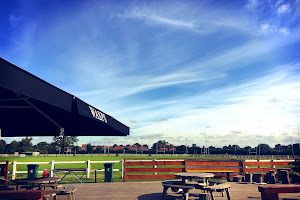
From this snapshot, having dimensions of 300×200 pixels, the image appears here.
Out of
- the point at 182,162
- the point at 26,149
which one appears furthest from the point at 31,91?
the point at 26,149

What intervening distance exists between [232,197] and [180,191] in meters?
1.68

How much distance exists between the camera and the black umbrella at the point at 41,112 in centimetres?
351

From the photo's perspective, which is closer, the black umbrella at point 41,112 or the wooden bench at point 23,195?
the black umbrella at point 41,112

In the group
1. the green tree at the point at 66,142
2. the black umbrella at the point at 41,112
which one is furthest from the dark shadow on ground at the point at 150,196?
the green tree at the point at 66,142

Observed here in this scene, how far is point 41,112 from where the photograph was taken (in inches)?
248

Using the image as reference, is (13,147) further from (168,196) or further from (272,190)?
(272,190)

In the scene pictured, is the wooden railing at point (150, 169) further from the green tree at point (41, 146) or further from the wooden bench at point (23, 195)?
the green tree at point (41, 146)

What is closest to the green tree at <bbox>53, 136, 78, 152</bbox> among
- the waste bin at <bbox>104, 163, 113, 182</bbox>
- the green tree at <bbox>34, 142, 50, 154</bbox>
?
the green tree at <bbox>34, 142, 50, 154</bbox>

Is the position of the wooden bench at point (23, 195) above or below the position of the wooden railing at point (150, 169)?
above

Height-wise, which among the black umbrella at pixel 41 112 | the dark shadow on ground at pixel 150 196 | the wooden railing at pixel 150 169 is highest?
the black umbrella at pixel 41 112

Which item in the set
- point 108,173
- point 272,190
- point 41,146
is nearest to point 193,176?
point 272,190

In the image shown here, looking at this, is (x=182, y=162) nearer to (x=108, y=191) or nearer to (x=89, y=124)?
(x=108, y=191)

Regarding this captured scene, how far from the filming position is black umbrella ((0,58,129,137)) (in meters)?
3.51

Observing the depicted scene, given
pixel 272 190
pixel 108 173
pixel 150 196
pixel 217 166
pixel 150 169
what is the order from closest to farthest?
pixel 272 190, pixel 150 196, pixel 150 169, pixel 108 173, pixel 217 166
